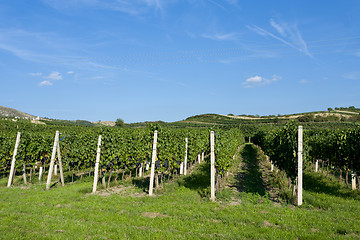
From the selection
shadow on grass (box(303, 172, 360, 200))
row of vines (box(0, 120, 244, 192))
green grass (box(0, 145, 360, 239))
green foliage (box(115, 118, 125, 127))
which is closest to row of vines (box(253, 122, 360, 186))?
shadow on grass (box(303, 172, 360, 200))

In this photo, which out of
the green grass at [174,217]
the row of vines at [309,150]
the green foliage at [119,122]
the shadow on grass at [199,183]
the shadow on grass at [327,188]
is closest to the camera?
the green grass at [174,217]

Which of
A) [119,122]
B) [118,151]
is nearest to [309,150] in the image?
[118,151]

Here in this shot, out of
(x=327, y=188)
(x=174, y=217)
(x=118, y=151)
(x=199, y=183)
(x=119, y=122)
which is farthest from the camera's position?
(x=119, y=122)

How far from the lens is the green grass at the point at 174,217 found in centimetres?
617

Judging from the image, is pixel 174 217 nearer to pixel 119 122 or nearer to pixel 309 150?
pixel 309 150

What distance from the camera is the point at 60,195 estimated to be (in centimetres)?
1055

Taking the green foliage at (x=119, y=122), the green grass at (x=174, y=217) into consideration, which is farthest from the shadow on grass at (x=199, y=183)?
the green foliage at (x=119, y=122)

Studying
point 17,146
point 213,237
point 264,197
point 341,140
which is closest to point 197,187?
point 264,197

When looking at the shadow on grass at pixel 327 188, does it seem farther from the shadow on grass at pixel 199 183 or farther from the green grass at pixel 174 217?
the shadow on grass at pixel 199 183

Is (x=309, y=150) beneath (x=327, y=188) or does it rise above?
above

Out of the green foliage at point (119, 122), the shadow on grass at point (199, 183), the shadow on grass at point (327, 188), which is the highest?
the green foliage at point (119, 122)

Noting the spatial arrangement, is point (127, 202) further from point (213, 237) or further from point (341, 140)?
point (341, 140)

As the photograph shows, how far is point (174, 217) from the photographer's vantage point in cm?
761

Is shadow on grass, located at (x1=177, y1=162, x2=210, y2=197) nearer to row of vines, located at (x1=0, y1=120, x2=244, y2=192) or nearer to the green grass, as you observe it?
the green grass
